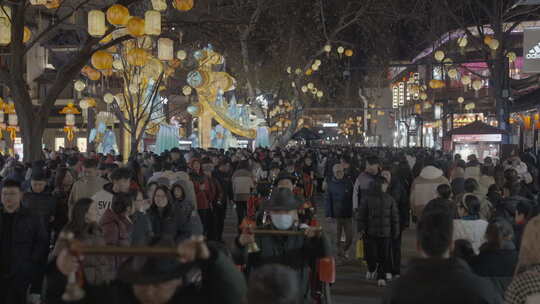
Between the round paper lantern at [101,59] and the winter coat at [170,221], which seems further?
the round paper lantern at [101,59]

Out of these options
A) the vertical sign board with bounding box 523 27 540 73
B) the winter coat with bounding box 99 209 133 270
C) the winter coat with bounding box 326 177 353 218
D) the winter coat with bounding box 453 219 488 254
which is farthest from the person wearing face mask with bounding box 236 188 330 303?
the vertical sign board with bounding box 523 27 540 73

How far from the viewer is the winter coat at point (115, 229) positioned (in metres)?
6.88

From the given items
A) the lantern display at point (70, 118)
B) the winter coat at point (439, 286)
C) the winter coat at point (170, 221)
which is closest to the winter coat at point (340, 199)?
the winter coat at point (170, 221)

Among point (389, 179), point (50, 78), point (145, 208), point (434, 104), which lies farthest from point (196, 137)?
point (145, 208)

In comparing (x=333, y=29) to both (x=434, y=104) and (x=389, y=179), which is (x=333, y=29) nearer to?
(x=434, y=104)

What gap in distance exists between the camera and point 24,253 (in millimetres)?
7242

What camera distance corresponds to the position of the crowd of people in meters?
3.77

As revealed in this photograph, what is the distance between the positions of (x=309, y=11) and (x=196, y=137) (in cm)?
876

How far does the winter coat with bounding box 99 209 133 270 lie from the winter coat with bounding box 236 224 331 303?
1302mm

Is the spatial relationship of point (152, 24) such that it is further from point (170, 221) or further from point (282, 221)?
point (282, 221)

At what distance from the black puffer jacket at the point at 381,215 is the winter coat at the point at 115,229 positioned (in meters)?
4.36

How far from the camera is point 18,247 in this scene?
722 cm

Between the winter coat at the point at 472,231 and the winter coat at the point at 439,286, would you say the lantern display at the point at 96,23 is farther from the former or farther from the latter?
the winter coat at the point at 439,286

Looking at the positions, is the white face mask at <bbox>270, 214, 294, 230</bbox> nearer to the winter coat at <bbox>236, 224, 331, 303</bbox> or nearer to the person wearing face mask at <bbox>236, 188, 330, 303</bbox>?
the person wearing face mask at <bbox>236, 188, 330, 303</bbox>
